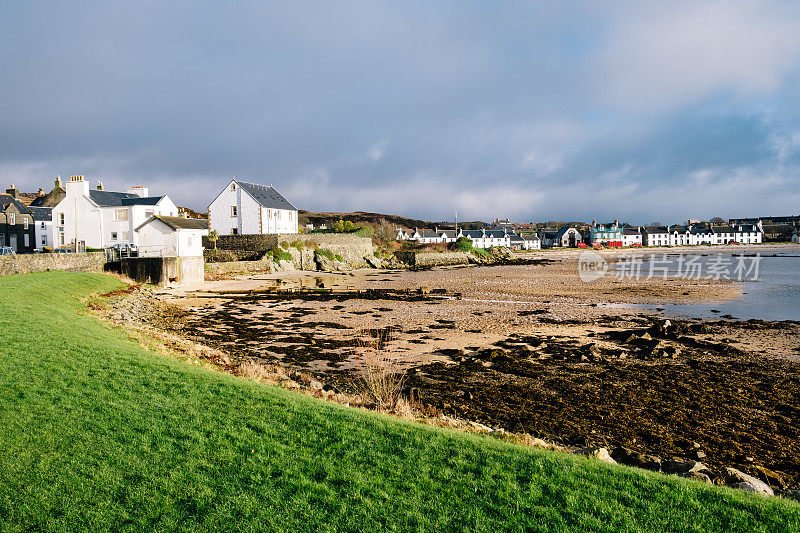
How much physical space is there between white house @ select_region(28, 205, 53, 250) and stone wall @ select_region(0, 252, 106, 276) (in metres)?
31.4

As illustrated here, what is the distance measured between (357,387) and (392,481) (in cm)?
670

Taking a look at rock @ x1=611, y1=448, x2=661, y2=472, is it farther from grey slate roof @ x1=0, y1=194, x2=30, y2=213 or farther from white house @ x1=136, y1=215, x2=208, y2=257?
grey slate roof @ x1=0, y1=194, x2=30, y2=213

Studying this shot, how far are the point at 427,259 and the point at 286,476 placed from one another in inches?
2846

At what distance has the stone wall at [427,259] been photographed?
7569 centimetres

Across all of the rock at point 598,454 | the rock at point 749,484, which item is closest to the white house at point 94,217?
the rock at point 598,454

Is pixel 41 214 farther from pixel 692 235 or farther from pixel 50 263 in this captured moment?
pixel 692 235

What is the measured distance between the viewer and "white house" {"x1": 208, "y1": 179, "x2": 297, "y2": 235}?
194ft

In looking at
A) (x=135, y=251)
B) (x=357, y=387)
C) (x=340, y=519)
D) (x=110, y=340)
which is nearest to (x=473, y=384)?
(x=357, y=387)

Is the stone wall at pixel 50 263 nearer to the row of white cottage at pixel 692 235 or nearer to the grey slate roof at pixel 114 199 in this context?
the grey slate roof at pixel 114 199

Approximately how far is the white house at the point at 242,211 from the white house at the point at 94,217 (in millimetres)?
12508

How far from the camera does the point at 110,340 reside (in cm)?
1362

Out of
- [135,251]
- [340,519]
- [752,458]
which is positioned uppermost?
[135,251]

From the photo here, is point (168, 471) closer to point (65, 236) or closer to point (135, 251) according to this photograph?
point (135, 251)

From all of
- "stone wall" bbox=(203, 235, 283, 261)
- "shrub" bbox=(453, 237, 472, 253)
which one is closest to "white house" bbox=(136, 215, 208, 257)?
"stone wall" bbox=(203, 235, 283, 261)
